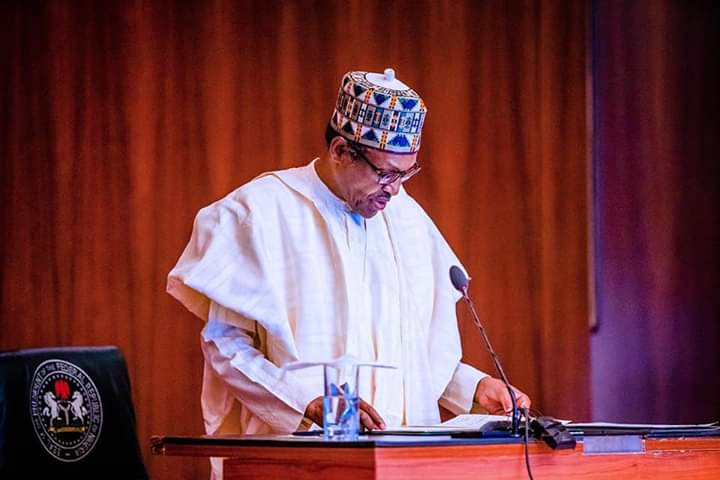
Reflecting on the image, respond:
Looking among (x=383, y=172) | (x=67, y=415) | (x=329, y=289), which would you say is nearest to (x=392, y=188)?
(x=383, y=172)

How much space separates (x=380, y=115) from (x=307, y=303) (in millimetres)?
551

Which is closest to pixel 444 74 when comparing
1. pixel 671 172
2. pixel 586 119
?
pixel 586 119

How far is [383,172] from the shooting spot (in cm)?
356

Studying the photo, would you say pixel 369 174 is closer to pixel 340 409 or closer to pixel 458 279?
pixel 458 279

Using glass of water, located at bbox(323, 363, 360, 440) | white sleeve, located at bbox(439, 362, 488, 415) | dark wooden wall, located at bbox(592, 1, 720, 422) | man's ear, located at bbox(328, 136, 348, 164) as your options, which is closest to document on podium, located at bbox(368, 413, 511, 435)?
glass of water, located at bbox(323, 363, 360, 440)

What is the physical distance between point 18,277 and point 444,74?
184 cm

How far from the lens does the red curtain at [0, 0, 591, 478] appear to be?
16.2ft

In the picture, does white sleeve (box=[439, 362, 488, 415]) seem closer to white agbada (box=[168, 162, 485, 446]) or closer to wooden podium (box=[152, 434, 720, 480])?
white agbada (box=[168, 162, 485, 446])

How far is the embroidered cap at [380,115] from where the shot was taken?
3.53 metres

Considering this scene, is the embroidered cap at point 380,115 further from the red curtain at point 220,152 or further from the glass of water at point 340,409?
the red curtain at point 220,152

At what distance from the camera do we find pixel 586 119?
207 inches

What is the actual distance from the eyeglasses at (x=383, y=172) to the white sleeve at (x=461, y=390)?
65 cm

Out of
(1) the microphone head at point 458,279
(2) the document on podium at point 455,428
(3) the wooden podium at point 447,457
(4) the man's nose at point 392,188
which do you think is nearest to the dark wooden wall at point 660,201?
(4) the man's nose at point 392,188

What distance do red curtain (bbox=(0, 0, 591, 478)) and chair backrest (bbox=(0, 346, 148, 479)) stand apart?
1624 millimetres
